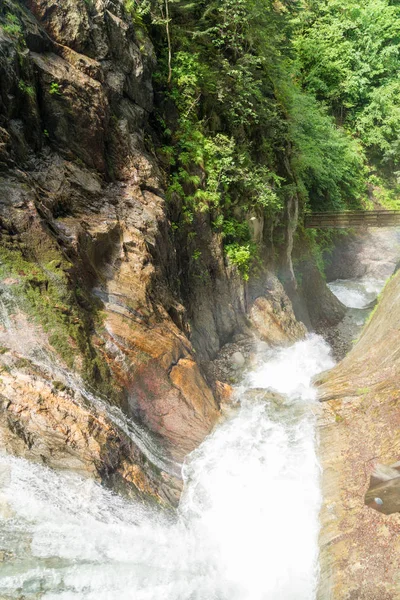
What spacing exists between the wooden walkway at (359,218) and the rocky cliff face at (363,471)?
967 centimetres

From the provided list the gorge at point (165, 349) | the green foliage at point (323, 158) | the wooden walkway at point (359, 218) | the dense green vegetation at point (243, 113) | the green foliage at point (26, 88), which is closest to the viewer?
the gorge at point (165, 349)

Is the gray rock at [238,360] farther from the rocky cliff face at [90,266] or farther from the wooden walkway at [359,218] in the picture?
the wooden walkway at [359,218]

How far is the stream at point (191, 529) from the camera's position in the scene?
5.35 m

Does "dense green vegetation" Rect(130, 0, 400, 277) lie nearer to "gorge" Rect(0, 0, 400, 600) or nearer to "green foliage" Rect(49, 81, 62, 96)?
→ "gorge" Rect(0, 0, 400, 600)

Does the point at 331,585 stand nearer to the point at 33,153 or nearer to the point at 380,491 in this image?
the point at 380,491

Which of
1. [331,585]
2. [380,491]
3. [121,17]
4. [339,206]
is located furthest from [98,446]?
[339,206]

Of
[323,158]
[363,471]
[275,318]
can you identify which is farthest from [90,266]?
[323,158]

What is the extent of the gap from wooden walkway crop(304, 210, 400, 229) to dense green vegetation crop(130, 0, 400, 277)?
1.41 m

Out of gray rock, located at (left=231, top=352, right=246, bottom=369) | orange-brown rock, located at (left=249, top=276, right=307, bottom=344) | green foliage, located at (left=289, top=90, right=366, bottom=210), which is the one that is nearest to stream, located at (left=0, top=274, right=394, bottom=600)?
gray rock, located at (left=231, top=352, right=246, bottom=369)

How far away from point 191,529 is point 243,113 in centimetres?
1249

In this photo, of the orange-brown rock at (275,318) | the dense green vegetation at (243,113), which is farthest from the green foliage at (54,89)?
the orange-brown rock at (275,318)

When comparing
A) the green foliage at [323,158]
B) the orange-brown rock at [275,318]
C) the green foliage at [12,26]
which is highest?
the green foliage at [323,158]

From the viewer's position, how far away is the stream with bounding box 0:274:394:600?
5.35m

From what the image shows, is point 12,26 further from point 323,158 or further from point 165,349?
point 323,158
